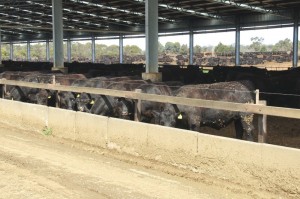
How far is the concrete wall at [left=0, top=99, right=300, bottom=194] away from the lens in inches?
225

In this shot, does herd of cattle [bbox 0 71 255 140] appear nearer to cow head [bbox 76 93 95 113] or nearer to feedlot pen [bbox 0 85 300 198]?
cow head [bbox 76 93 95 113]

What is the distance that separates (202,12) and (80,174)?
96.5 feet

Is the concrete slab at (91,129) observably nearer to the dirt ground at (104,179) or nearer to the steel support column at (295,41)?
the dirt ground at (104,179)

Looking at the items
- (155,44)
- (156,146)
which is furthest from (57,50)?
(156,146)

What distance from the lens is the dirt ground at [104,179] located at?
18.5 feet

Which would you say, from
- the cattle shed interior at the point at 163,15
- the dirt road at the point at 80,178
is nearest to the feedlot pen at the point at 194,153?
the dirt road at the point at 80,178

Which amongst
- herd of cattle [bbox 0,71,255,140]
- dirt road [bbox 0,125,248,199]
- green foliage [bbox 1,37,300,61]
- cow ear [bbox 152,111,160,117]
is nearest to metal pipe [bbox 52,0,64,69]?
herd of cattle [bbox 0,71,255,140]

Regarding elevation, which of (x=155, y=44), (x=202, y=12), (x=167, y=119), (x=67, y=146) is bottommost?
(x=67, y=146)

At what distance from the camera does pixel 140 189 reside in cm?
585

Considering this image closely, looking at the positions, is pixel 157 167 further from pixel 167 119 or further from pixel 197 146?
pixel 167 119

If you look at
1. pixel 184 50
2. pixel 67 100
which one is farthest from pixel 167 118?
pixel 184 50

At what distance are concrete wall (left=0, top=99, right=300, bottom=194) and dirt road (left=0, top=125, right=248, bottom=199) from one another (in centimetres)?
39

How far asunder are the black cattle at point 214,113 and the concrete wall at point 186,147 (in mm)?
1523

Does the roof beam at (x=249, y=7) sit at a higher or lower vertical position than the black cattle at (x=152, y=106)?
higher
